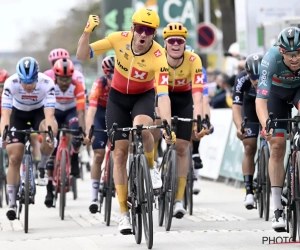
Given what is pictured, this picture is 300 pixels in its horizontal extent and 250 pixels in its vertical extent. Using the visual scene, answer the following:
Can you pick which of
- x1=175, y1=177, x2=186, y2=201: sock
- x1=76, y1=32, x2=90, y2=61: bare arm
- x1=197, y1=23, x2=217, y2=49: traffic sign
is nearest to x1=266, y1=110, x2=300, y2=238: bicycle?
x1=76, y1=32, x2=90, y2=61: bare arm

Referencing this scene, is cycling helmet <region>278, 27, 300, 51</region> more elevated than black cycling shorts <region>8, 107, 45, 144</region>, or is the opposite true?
cycling helmet <region>278, 27, 300, 51</region>

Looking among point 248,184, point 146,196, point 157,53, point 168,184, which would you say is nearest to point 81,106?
point 248,184

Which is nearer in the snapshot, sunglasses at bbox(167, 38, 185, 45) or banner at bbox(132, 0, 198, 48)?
sunglasses at bbox(167, 38, 185, 45)

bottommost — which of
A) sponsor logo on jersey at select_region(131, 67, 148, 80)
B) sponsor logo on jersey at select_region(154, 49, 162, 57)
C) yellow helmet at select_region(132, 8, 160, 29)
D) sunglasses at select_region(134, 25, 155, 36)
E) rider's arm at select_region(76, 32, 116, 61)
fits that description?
sponsor logo on jersey at select_region(131, 67, 148, 80)

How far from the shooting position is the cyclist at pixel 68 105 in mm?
14438

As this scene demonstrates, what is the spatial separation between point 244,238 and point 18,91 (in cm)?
378

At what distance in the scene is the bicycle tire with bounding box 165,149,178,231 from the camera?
1156cm

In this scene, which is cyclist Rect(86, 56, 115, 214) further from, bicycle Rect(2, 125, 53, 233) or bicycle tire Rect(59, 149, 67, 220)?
bicycle Rect(2, 125, 53, 233)

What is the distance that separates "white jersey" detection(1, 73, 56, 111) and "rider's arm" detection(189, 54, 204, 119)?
5.72 feet

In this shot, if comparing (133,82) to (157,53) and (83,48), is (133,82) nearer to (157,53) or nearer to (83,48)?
(157,53)

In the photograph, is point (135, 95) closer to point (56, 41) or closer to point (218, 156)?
point (218, 156)

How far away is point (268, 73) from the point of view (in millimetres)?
10016

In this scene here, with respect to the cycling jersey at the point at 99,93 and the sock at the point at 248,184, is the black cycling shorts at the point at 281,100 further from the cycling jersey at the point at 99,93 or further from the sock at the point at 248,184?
the cycling jersey at the point at 99,93

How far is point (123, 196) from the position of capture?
10.6 metres
